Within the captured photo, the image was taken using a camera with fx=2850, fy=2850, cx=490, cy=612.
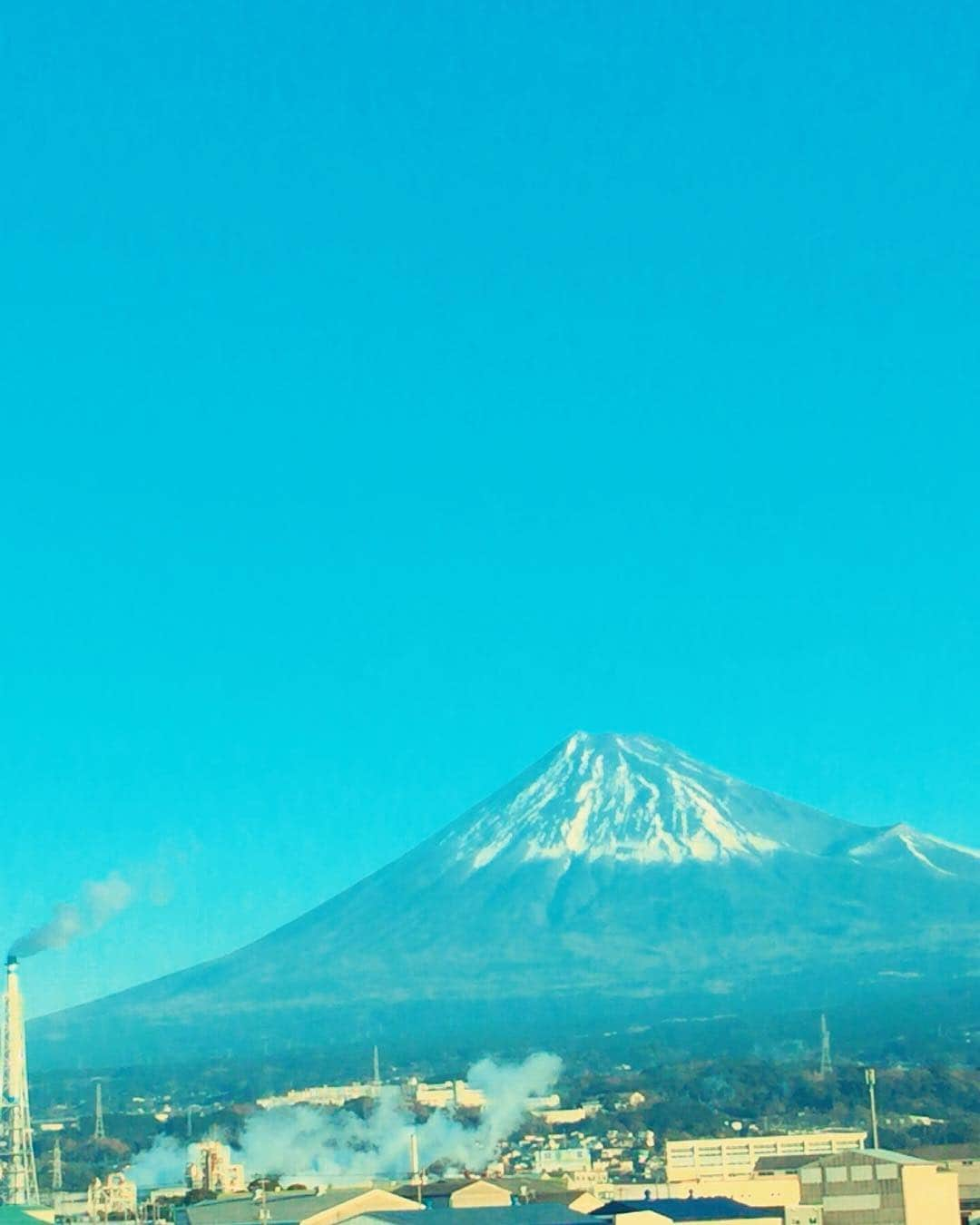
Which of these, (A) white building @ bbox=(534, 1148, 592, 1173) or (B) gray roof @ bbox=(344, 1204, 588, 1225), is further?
(A) white building @ bbox=(534, 1148, 592, 1173)

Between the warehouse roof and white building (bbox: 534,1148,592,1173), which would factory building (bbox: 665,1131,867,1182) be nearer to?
white building (bbox: 534,1148,592,1173)

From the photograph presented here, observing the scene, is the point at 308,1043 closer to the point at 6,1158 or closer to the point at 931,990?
the point at 931,990

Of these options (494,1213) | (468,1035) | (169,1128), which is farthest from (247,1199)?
(468,1035)

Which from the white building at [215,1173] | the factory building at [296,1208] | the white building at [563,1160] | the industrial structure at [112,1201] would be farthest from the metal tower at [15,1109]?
the white building at [563,1160]

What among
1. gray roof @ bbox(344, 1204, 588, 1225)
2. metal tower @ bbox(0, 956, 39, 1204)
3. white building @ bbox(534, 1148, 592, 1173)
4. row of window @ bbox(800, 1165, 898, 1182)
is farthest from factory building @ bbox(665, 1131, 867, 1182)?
gray roof @ bbox(344, 1204, 588, 1225)

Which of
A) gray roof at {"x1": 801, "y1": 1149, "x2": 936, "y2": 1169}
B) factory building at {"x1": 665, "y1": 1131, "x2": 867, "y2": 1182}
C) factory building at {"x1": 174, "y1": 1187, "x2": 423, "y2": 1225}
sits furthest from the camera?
factory building at {"x1": 665, "y1": 1131, "x2": 867, "y2": 1182}
